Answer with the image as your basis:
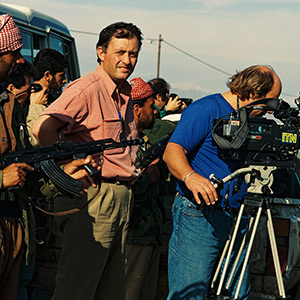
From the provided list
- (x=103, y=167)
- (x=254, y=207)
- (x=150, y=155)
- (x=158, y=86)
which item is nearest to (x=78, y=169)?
(x=103, y=167)

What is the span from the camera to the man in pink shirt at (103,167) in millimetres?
3381

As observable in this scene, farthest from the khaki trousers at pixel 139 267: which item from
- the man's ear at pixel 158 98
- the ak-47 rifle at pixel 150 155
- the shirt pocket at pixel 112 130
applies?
the man's ear at pixel 158 98

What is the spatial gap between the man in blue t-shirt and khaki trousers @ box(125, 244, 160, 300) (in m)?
0.93

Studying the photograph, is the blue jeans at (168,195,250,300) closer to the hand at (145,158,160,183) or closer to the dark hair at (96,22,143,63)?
the hand at (145,158,160,183)

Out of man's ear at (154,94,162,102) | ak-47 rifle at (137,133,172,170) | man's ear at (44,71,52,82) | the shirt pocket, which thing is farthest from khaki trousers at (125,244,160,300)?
man's ear at (154,94,162,102)

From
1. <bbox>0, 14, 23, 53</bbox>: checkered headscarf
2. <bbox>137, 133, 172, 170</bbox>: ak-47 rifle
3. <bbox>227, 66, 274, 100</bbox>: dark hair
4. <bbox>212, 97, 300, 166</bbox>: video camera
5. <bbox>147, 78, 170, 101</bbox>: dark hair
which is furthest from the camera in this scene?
<bbox>147, 78, 170, 101</bbox>: dark hair

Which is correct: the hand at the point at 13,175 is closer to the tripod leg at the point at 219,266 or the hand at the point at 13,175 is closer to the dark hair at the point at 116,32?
the dark hair at the point at 116,32

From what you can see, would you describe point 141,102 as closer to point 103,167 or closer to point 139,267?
point 139,267

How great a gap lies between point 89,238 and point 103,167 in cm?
43

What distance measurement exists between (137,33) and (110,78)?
36cm

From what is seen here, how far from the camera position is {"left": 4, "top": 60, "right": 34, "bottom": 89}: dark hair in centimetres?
314

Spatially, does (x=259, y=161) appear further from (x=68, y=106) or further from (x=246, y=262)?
(x=68, y=106)

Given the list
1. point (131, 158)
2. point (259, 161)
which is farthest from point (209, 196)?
point (131, 158)

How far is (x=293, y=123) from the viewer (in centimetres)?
350
